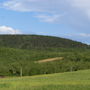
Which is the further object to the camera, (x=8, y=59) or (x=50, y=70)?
(x=8, y=59)

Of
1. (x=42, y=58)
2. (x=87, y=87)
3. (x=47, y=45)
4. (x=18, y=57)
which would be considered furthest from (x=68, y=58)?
(x=87, y=87)

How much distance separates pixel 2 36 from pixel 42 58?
36.4m

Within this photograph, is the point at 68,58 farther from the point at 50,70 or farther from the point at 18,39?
the point at 18,39

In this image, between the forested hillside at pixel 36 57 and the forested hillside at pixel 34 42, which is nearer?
the forested hillside at pixel 36 57

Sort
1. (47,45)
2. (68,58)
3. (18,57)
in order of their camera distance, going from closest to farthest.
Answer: (68,58) → (18,57) → (47,45)

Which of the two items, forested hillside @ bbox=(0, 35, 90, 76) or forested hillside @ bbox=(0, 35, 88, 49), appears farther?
forested hillside @ bbox=(0, 35, 88, 49)

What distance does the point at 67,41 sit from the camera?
9231cm

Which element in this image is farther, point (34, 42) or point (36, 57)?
point (34, 42)

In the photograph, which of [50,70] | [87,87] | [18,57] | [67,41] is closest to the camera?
[87,87]

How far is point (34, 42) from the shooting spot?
282 feet

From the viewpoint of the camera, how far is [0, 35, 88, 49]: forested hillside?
276 feet

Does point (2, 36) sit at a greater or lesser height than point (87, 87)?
greater

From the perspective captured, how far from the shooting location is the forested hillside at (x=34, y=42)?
84.1 metres

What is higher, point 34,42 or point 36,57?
point 34,42
